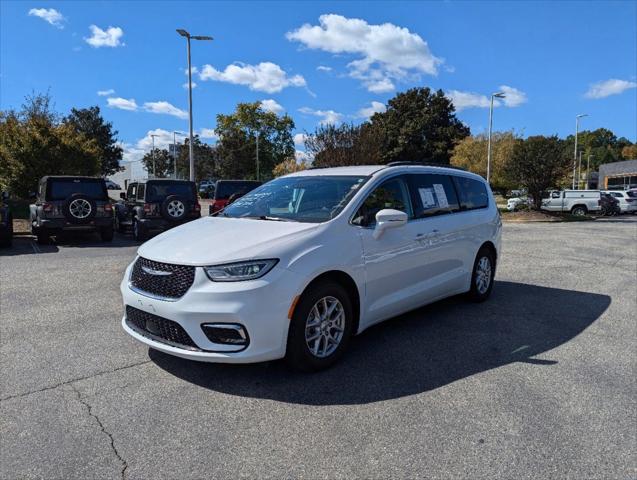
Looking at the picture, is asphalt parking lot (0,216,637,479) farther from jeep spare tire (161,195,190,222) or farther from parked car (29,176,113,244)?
jeep spare tire (161,195,190,222)

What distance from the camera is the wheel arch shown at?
3.94 metres

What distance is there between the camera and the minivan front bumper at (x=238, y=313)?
3.53 metres

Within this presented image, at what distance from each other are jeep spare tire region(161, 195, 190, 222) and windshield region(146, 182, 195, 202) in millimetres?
581

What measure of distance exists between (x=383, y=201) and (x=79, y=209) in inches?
401

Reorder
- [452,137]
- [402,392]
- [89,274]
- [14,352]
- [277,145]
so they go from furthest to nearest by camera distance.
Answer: [277,145]
[452,137]
[89,274]
[14,352]
[402,392]

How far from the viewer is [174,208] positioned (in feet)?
43.3

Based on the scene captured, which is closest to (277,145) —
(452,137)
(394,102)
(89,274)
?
(394,102)

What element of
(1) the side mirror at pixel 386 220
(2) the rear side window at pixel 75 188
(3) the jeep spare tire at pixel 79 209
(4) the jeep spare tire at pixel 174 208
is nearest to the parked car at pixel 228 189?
(4) the jeep spare tire at pixel 174 208

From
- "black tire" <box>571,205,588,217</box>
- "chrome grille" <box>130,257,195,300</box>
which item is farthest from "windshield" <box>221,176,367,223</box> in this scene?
"black tire" <box>571,205,588,217</box>

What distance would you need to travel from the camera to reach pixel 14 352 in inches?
179

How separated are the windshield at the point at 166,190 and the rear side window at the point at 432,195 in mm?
9504

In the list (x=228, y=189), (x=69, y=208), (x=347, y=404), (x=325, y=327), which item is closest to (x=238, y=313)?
(x=325, y=327)

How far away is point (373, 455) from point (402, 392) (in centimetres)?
91

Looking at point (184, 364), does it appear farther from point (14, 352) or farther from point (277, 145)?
point (277, 145)
